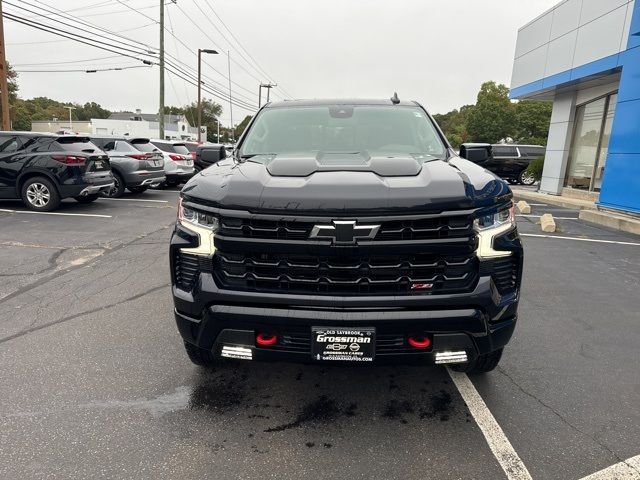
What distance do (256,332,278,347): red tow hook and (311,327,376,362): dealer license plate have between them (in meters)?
0.22

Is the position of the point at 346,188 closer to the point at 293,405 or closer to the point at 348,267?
the point at 348,267

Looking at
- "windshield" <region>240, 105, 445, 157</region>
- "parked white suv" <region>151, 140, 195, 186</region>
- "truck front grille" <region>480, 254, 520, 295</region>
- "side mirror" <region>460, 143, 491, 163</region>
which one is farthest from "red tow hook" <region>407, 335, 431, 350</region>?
"parked white suv" <region>151, 140, 195, 186</region>

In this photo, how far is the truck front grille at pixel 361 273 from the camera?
242 centimetres

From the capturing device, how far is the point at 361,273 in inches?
95.4

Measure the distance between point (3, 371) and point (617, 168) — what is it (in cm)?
A: 1258

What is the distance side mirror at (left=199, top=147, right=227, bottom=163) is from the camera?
4090 mm

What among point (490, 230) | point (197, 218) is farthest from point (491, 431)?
point (197, 218)

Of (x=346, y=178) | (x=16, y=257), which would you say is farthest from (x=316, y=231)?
(x=16, y=257)

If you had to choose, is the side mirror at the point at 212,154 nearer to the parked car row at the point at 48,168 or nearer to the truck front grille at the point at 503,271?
the truck front grille at the point at 503,271

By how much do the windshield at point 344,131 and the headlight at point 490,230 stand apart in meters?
1.03

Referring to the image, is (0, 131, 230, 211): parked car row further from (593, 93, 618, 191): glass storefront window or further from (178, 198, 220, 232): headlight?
(593, 93, 618, 191): glass storefront window

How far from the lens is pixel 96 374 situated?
3260mm

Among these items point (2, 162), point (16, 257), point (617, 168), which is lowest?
point (16, 257)

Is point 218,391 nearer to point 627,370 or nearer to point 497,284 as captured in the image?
point 497,284
